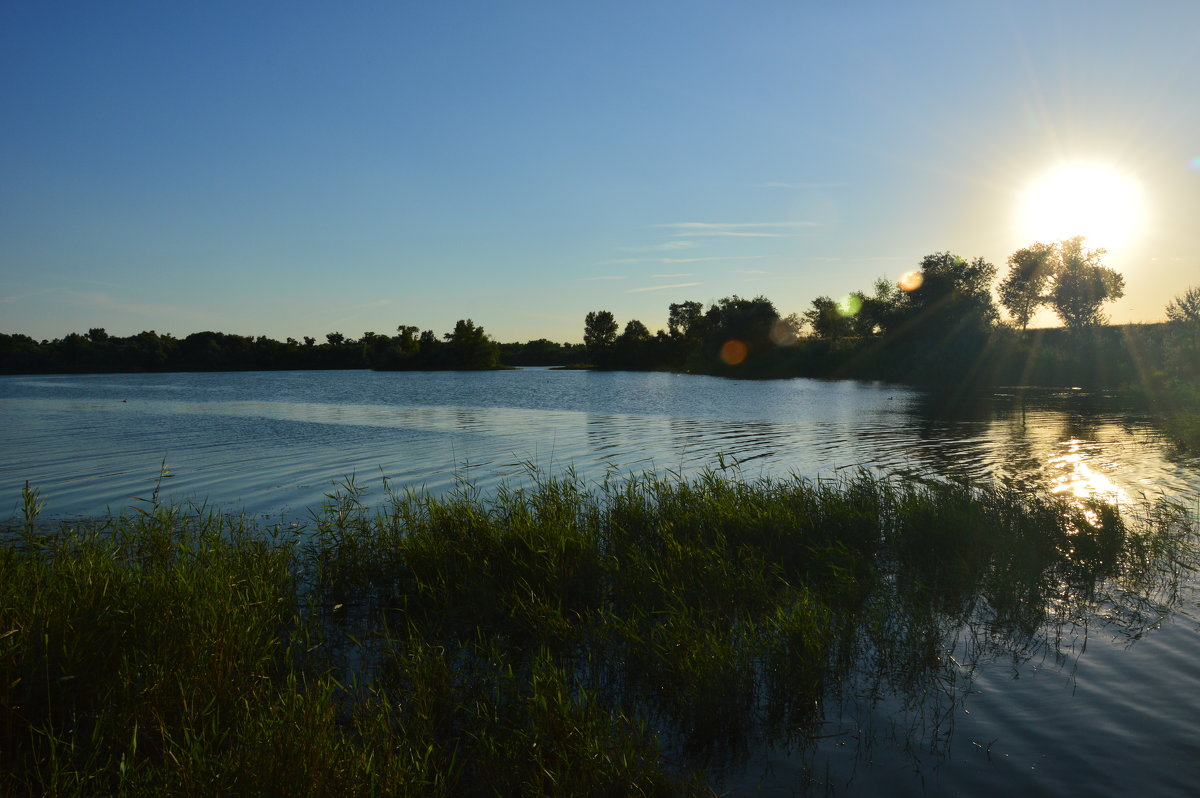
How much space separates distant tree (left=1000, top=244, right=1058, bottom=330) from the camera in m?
88.4

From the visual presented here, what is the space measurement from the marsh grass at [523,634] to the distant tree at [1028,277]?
89746mm

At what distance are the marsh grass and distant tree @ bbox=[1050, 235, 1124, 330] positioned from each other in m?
93.2

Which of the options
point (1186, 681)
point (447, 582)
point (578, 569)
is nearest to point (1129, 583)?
point (1186, 681)

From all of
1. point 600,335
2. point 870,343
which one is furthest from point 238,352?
point 870,343

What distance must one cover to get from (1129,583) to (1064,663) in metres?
3.46

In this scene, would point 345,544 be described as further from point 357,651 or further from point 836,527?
point 836,527

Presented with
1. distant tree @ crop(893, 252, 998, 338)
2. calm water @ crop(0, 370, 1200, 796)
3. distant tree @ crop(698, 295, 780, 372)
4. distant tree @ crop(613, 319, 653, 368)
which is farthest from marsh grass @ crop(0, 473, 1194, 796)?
distant tree @ crop(613, 319, 653, 368)

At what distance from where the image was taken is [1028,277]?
8869cm

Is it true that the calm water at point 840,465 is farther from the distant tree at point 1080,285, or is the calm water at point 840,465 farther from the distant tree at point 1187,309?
the distant tree at point 1080,285

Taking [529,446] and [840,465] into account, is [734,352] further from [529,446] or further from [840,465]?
[840,465]

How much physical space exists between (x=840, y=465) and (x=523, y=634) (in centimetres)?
1563

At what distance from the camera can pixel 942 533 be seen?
10.8 meters

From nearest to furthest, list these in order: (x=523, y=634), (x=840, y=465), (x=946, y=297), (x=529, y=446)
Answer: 1. (x=523, y=634)
2. (x=840, y=465)
3. (x=529, y=446)
4. (x=946, y=297)

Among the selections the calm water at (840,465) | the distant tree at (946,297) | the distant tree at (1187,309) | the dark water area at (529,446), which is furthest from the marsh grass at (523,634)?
the distant tree at (946,297)
